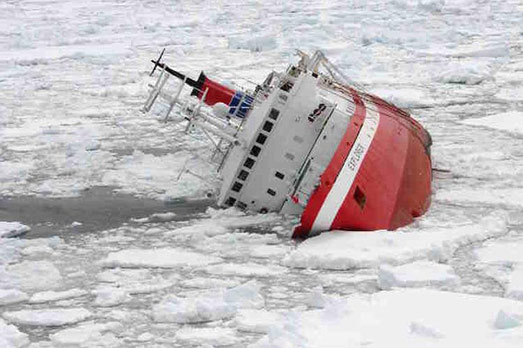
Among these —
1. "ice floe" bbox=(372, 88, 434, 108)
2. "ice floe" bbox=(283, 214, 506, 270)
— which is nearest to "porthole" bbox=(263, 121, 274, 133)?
"ice floe" bbox=(283, 214, 506, 270)

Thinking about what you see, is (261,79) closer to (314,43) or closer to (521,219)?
(314,43)

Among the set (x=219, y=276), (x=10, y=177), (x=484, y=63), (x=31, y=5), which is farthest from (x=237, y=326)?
(x=31, y=5)

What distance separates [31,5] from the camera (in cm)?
2650

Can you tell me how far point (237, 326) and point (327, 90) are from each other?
3860 mm

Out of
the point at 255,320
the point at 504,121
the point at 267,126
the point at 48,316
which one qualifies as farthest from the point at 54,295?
the point at 504,121

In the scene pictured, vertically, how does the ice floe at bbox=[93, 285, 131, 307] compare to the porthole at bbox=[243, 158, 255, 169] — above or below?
below

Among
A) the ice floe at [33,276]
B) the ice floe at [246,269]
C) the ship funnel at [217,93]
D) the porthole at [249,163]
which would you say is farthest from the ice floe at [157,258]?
the ship funnel at [217,93]

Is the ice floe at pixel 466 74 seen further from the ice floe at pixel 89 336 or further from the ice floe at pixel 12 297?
the ice floe at pixel 89 336

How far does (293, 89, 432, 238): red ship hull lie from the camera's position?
6.74m

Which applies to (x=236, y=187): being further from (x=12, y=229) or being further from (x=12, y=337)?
(x=12, y=337)

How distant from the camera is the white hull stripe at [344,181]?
22.0 ft

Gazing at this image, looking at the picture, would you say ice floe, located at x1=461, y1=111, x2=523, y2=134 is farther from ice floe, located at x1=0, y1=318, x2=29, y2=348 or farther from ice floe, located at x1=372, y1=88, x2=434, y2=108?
ice floe, located at x1=0, y1=318, x2=29, y2=348

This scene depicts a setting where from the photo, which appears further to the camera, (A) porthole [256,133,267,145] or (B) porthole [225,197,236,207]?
(B) porthole [225,197,236,207]

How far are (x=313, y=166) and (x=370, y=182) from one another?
0.49m
